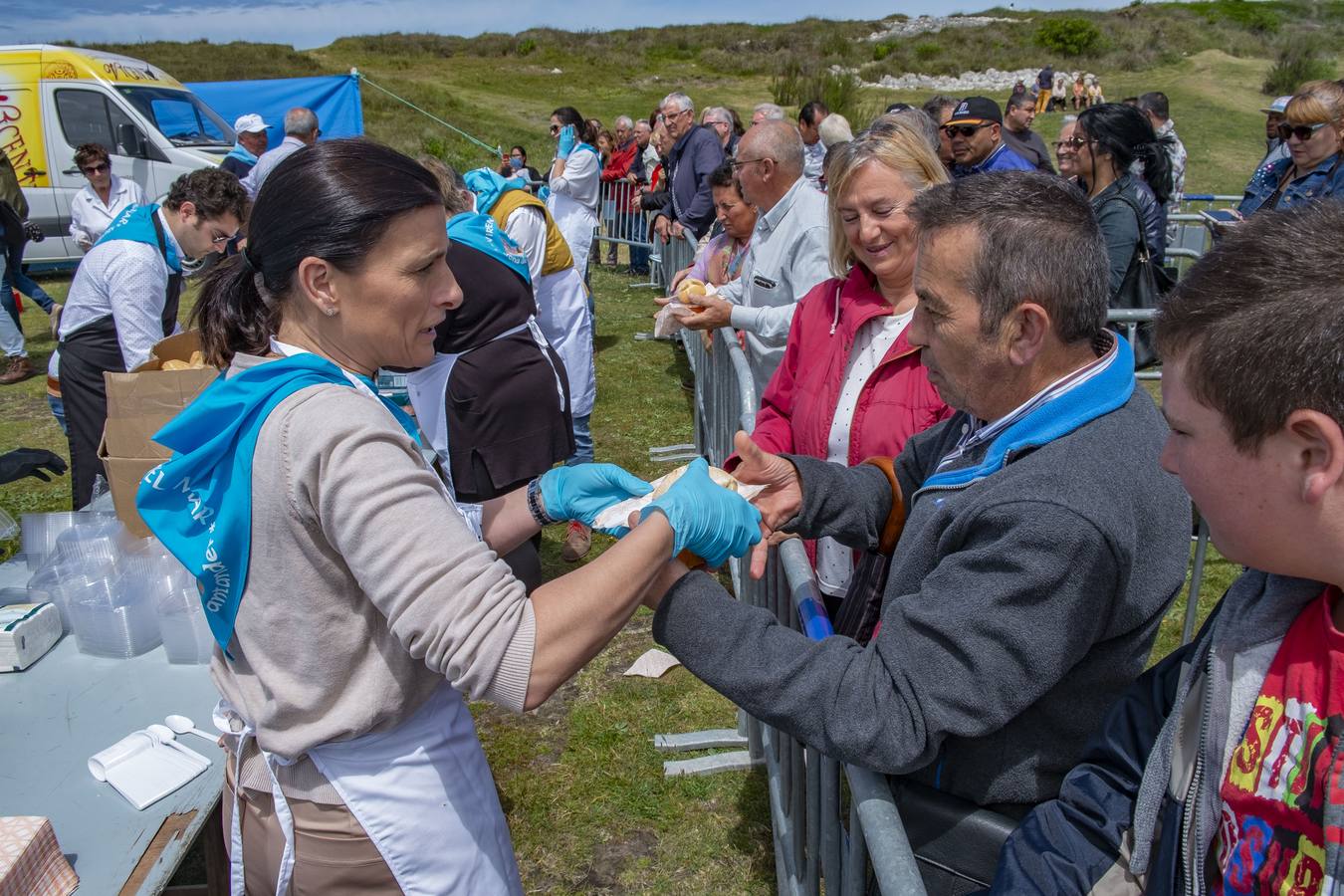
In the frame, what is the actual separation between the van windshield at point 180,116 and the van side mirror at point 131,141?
0.34 metres

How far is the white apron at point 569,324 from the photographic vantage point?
5797 millimetres

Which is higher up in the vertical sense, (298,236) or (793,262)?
(298,236)

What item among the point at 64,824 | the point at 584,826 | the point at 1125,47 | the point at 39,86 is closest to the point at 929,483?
the point at 64,824

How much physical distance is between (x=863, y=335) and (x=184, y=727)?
2.29 metres

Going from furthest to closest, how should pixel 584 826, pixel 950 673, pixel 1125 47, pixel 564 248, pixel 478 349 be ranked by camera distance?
pixel 1125 47 < pixel 564 248 < pixel 478 349 < pixel 584 826 < pixel 950 673

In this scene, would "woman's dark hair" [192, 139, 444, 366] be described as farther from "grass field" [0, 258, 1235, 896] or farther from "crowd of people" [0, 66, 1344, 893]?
"grass field" [0, 258, 1235, 896]

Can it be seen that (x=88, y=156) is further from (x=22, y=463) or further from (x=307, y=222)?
(x=307, y=222)

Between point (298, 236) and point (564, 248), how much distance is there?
14.0 feet

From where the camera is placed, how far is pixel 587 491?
218cm

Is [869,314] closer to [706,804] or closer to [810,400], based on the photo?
[810,400]

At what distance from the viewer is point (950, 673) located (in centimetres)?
134

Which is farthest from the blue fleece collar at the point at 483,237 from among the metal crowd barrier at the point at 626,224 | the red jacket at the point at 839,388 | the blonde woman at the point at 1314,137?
the metal crowd barrier at the point at 626,224

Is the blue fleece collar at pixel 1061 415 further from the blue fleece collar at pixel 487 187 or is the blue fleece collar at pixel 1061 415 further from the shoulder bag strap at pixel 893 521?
the blue fleece collar at pixel 487 187

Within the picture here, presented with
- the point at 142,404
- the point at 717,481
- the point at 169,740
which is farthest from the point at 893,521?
the point at 142,404
